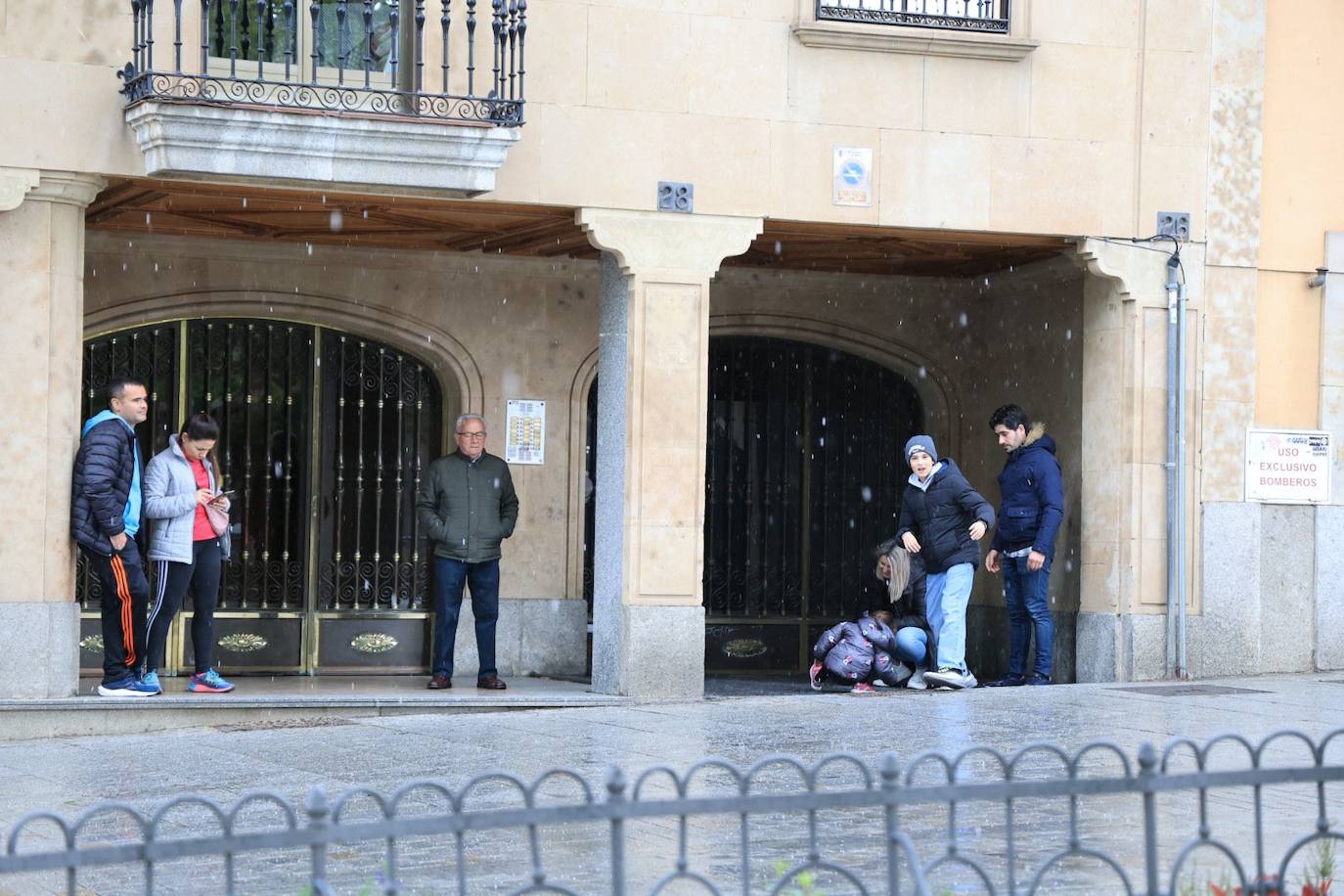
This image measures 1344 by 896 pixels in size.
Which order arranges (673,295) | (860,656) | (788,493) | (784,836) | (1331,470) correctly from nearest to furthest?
(784,836) → (673,295) → (860,656) → (1331,470) → (788,493)

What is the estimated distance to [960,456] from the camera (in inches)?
633

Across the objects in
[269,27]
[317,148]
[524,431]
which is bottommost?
[524,431]

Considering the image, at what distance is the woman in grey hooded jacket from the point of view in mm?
11773

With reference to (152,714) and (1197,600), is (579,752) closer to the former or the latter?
(152,714)

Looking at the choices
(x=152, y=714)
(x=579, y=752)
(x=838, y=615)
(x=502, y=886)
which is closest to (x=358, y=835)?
(x=502, y=886)

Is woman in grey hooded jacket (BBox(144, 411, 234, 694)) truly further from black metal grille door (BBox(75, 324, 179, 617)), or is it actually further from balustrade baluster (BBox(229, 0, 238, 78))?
balustrade baluster (BBox(229, 0, 238, 78))

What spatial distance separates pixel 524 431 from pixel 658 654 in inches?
111

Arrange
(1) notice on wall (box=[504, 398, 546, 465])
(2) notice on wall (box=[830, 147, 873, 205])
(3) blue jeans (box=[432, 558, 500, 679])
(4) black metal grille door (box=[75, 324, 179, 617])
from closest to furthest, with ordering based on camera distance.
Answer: (2) notice on wall (box=[830, 147, 873, 205])
(3) blue jeans (box=[432, 558, 500, 679])
(4) black metal grille door (box=[75, 324, 179, 617])
(1) notice on wall (box=[504, 398, 546, 465])

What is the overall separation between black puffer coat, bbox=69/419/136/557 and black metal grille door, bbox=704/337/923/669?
17.6ft

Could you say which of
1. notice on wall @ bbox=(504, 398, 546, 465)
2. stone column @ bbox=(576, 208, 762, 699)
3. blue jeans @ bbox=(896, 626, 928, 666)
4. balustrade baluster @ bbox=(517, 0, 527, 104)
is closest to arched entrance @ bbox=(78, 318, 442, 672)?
notice on wall @ bbox=(504, 398, 546, 465)

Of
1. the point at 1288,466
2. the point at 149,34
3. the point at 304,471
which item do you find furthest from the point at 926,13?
the point at 304,471

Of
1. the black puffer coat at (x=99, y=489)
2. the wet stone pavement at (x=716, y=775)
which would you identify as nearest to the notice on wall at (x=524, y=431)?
the wet stone pavement at (x=716, y=775)

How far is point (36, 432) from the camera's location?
36.9 ft

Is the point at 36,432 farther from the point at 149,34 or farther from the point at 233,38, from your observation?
the point at 233,38
